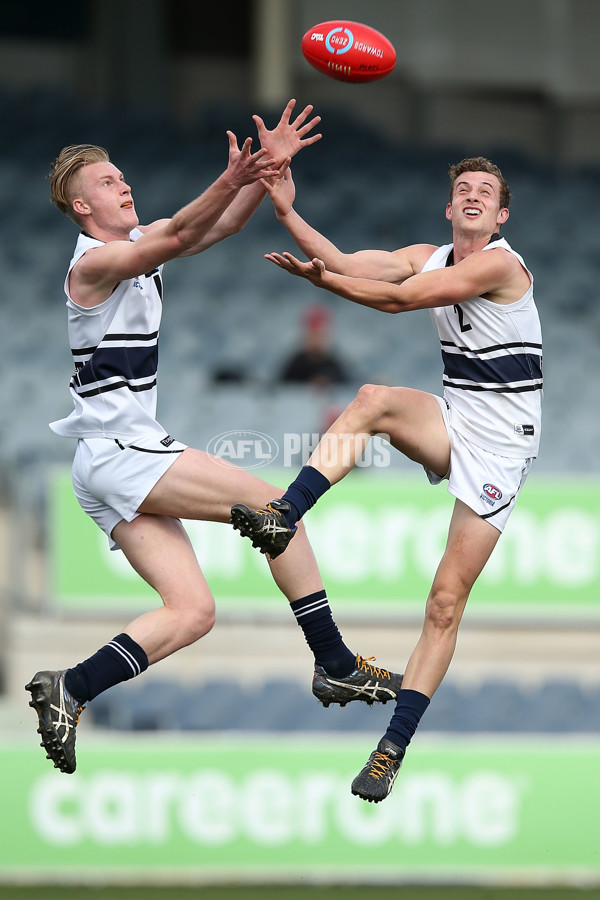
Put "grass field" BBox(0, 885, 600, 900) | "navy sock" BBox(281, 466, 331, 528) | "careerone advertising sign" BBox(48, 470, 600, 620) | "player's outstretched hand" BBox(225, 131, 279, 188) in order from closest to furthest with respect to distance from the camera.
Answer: "player's outstretched hand" BBox(225, 131, 279, 188) < "navy sock" BBox(281, 466, 331, 528) < "grass field" BBox(0, 885, 600, 900) < "careerone advertising sign" BBox(48, 470, 600, 620)

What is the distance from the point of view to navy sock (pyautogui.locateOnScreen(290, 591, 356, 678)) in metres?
4.70

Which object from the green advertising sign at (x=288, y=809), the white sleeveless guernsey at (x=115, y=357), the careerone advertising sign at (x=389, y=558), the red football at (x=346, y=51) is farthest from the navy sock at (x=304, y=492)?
the careerone advertising sign at (x=389, y=558)

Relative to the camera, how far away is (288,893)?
28.1 feet

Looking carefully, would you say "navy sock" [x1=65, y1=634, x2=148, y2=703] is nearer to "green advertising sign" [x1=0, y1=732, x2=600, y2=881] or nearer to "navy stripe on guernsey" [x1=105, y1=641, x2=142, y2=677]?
"navy stripe on guernsey" [x1=105, y1=641, x2=142, y2=677]

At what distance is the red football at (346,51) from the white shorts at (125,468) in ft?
4.94

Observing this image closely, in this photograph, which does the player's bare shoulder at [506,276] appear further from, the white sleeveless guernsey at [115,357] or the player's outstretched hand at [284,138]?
the white sleeveless guernsey at [115,357]

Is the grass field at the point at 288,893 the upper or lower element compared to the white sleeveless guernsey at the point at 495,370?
lower

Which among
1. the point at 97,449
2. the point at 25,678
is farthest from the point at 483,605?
the point at 97,449

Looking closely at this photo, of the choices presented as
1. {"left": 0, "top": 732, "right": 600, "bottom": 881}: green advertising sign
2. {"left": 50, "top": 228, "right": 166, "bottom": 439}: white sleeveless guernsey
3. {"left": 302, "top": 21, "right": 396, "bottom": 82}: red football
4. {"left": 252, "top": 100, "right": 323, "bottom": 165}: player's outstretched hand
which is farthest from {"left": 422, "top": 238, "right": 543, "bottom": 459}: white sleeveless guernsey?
{"left": 0, "top": 732, "right": 600, "bottom": 881}: green advertising sign

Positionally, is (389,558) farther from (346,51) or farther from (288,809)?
(346,51)

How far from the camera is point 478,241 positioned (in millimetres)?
4879

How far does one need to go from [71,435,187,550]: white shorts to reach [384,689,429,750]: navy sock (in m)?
1.19

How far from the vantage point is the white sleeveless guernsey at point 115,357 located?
4605 mm

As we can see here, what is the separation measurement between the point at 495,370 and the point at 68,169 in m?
1.66
